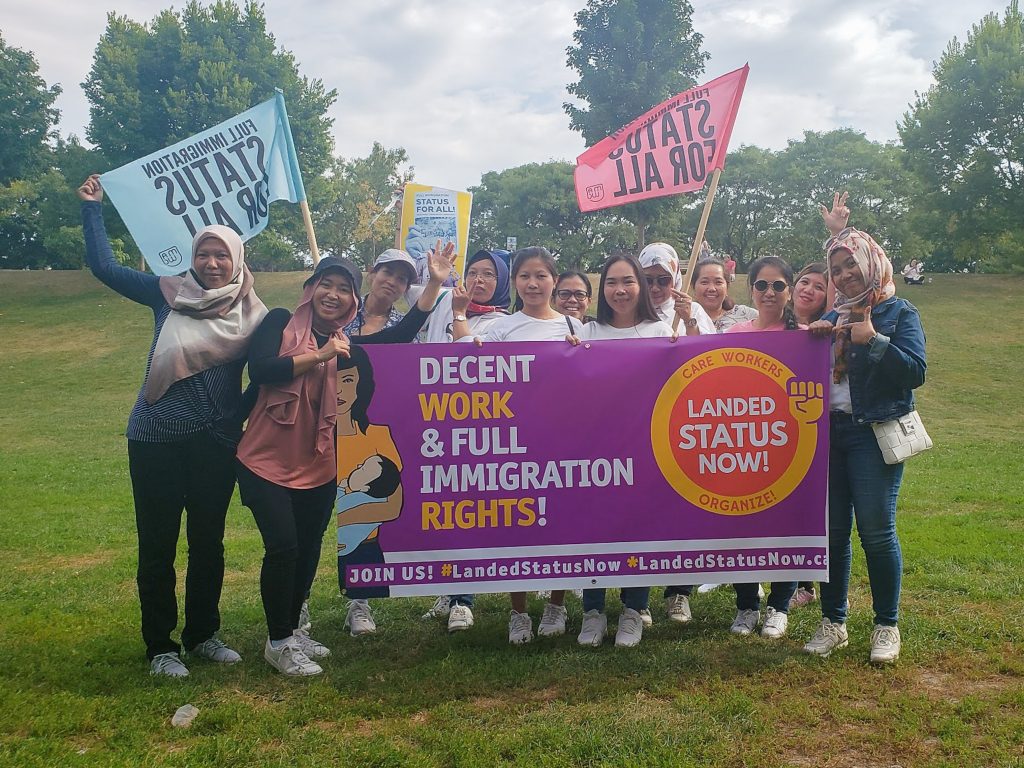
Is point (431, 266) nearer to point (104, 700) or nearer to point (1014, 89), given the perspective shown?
point (104, 700)

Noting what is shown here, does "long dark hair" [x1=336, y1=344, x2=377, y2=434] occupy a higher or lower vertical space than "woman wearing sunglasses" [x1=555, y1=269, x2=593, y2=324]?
lower

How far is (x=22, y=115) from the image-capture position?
4103 cm

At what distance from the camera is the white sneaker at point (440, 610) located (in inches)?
201

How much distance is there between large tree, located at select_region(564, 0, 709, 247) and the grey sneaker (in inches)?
1303

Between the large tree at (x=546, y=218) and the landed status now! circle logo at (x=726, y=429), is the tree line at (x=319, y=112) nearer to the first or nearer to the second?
the large tree at (x=546, y=218)

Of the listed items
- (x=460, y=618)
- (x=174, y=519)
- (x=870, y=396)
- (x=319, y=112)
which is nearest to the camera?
(x=870, y=396)

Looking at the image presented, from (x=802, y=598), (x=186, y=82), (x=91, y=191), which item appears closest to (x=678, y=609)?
(x=802, y=598)

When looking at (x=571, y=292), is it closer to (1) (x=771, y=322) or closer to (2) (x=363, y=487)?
(1) (x=771, y=322)

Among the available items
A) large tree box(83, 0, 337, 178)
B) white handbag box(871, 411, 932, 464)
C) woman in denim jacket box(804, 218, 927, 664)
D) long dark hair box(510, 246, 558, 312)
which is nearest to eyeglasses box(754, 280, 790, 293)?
woman in denim jacket box(804, 218, 927, 664)

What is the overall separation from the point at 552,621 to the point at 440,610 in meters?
0.84

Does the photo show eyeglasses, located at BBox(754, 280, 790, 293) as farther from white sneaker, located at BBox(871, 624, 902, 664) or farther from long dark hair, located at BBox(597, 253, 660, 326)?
white sneaker, located at BBox(871, 624, 902, 664)

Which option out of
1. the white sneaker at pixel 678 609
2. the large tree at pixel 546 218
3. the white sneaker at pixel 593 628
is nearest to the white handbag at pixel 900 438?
the white sneaker at pixel 678 609

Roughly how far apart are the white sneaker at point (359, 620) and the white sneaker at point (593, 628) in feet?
4.25

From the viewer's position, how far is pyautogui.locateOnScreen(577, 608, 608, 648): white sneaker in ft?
14.5
